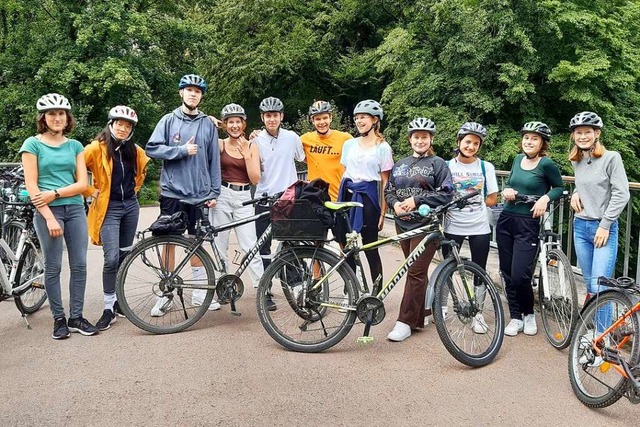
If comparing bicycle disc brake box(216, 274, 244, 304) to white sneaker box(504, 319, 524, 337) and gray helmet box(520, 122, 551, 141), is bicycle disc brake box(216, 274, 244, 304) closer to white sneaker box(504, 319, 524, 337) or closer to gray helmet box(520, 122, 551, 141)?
white sneaker box(504, 319, 524, 337)

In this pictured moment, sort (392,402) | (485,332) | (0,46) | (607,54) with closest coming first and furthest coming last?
(392,402) → (485,332) → (607,54) → (0,46)

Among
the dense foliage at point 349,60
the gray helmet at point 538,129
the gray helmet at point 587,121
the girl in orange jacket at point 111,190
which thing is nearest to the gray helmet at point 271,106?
the girl in orange jacket at point 111,190

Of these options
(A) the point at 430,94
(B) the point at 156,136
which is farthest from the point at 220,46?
(B) the point at 156,136

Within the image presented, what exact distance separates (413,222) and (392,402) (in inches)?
62.4

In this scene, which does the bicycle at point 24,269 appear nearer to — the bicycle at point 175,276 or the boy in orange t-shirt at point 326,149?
the bicycle at point 175,276

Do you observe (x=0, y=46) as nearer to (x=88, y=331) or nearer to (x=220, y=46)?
(x=220, y=46)

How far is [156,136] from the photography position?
5.29m

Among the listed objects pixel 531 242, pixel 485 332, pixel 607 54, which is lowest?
pixel 485 332

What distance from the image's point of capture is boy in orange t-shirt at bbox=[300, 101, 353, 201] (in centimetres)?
579

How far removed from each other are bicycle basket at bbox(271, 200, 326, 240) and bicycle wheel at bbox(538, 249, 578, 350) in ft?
6.31

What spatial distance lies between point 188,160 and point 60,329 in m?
1.77

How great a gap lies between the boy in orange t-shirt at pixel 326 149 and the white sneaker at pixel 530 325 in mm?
2046

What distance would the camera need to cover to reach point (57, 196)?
15.5 ft

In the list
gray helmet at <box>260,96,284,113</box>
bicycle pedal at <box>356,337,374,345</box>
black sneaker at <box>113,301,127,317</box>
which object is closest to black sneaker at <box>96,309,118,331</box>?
black sneaker at <box>113,301,127,317</box>
